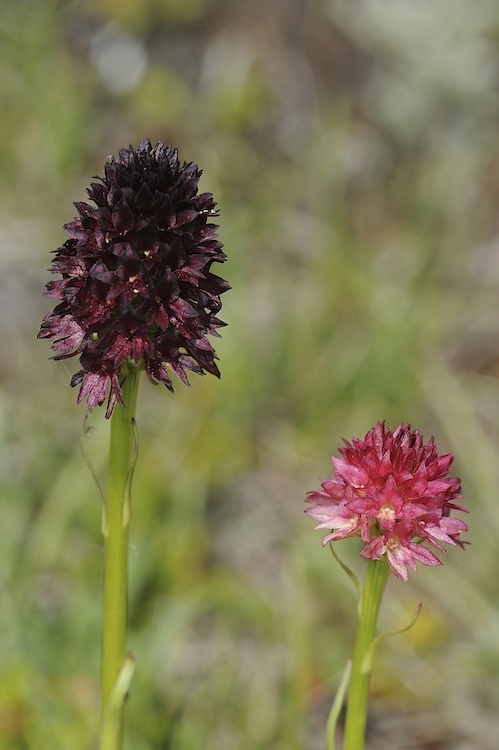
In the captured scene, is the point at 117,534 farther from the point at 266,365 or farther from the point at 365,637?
the point at 266,365

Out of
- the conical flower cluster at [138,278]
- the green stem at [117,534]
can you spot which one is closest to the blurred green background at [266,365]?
the green stem at [117,534]

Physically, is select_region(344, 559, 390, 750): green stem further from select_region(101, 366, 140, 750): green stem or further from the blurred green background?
the blurred green background

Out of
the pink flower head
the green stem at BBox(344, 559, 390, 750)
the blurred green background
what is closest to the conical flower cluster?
the pink flower head

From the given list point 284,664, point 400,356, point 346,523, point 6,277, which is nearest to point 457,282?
point 400,356

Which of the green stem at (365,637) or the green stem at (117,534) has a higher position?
the green stem at (117,534)

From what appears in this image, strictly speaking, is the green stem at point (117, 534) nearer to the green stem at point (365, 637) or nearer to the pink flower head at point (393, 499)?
the pink flower head at point (393, 499)
